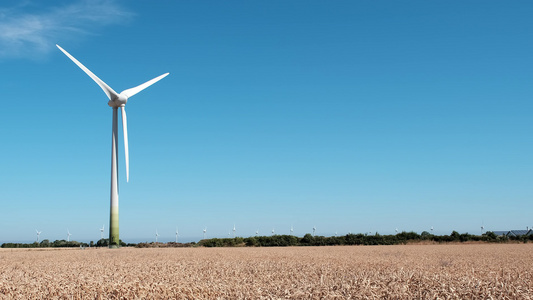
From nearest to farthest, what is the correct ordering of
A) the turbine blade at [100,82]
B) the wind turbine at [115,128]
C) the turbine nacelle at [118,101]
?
1. the wind turbine at [115,128]
2. the turbine nacelle at [118,101]
3. the turbine blade at [100,82]

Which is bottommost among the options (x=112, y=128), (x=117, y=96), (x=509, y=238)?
(x=509, y=238)

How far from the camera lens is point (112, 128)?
43.3 meters

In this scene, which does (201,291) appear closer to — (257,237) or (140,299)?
(140,299)

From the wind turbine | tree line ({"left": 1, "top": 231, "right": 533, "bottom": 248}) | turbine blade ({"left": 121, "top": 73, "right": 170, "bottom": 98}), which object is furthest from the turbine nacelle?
tree line ({"left": 1, "top": 231, "right": 533, "bottom": 248})

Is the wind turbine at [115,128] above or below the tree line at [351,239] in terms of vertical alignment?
above

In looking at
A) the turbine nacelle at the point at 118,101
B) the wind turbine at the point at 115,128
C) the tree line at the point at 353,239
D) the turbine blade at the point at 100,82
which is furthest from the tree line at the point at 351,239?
the turbine blade at the point at 100,82

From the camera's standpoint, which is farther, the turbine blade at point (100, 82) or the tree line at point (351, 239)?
the tree line at point (351, 239)

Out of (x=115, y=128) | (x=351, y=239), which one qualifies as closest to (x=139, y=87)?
(x=115, y=128)

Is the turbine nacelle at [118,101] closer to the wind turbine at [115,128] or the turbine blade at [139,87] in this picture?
the wind turbine at [115,128]

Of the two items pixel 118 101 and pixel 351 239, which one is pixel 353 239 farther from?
pixel 118 101

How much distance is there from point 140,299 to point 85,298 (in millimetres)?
1111

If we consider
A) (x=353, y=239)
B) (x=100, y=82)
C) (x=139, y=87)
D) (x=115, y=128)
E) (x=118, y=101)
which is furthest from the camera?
(x=353, y=239)

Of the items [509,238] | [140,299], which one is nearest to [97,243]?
[140,299]

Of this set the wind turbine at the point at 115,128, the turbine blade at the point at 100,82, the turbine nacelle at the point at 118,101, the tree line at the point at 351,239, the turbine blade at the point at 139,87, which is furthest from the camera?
the tree line at the point at 351,239
